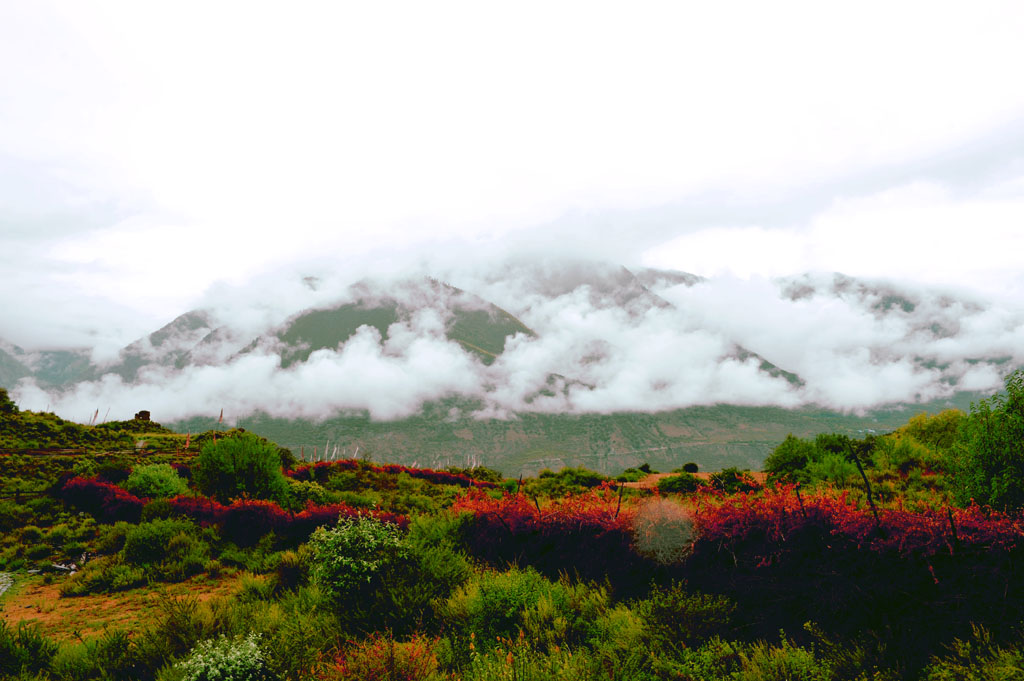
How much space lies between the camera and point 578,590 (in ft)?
26.3

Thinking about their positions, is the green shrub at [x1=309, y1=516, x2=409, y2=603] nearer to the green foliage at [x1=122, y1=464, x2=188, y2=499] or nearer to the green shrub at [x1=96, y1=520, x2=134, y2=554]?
the green shrub at [x1=96, y1=520, x2=134, y2=554]

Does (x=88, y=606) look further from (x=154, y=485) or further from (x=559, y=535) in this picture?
(x=154, y=485)

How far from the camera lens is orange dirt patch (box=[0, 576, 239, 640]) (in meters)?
8.66

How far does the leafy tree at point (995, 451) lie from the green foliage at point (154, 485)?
2476 centimetres

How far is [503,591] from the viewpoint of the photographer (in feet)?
25.5

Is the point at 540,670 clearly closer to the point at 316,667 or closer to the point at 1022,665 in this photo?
the point at 316,667

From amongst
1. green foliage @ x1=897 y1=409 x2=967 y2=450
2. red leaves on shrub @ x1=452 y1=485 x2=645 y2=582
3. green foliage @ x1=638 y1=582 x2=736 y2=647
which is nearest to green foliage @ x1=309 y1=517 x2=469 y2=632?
red leaves on shrub @ x1=452 y1=485 x2=645 y2=582

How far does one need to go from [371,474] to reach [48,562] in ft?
55.3

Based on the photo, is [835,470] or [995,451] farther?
[835,470]

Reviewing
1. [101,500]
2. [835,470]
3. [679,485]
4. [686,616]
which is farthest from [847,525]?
[101,500]

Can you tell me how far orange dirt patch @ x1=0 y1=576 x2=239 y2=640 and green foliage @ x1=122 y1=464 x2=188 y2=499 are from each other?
277 inches

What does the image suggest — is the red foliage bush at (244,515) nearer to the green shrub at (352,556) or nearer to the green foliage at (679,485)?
the green shrub at (352,556)

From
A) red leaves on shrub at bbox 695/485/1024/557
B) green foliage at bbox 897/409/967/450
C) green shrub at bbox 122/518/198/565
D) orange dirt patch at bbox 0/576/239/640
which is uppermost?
red leaves on shrub at bbox 695/485/1024/557

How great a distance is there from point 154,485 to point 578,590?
19.3 metres
